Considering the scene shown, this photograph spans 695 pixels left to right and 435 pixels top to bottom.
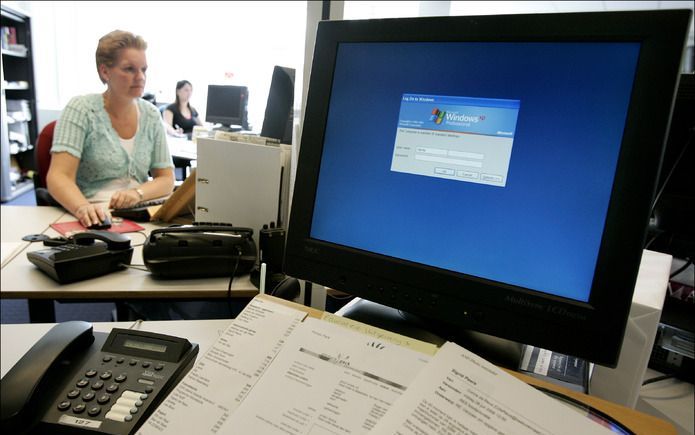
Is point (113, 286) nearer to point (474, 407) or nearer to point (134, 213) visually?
point (134, 213)

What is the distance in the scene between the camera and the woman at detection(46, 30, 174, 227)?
1642 mm

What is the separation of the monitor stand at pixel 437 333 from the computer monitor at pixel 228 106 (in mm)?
3697

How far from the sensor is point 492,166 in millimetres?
507

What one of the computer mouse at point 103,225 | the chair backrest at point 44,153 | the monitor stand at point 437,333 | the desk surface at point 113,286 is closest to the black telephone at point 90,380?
the monitor stand at point 437,333

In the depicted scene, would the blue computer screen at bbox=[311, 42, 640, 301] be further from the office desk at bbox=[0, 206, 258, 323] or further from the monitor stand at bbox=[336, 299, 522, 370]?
the office desk at bbox=[0, 206, 258, 323]

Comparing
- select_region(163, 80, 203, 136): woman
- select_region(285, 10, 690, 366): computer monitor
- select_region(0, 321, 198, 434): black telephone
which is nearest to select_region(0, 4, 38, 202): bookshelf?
select_region(163, 80, 203, 136): woman

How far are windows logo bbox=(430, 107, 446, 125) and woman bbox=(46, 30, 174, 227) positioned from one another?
53.8 inches

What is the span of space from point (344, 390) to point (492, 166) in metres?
0.30

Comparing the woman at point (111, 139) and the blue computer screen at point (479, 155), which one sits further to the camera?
the woman at point (111, 139)

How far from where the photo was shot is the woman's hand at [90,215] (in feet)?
4.45

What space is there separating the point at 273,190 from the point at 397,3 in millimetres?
5119

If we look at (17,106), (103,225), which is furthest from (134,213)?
(17,106)

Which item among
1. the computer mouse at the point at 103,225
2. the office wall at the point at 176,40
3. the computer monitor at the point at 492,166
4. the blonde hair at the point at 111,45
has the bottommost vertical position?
the computer mouse at the point at 103,225

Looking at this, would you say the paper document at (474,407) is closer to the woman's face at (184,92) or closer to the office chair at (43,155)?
the office chair at (43,155)
